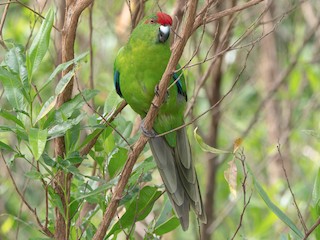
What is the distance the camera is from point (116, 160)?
2.60 m

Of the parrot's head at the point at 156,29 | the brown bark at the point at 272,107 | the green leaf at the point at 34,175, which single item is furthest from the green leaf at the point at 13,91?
the brown bark at the point at 272,107

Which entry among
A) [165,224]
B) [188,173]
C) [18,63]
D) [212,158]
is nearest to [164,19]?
[188,173]

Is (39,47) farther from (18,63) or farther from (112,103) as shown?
(112,103)

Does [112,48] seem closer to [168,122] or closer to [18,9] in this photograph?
[18,9]

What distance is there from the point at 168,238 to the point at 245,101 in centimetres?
188

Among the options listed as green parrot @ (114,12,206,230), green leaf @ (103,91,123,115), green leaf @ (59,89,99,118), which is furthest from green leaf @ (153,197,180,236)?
green leaf @ (59,89,99,118)

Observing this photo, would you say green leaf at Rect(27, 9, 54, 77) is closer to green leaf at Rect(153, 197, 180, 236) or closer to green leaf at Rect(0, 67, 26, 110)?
green leaf at Rect(0, 67, 26, 110)

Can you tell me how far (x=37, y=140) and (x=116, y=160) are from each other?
1.58ft

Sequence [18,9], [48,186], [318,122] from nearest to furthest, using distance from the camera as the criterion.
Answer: [48,186] → [318,122] → [18,9]

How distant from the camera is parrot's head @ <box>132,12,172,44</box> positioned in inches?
119

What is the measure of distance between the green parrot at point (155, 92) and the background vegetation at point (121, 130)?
8 centimetres

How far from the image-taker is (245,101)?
6309 mm

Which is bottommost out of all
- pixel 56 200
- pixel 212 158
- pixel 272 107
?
pixel 56 200

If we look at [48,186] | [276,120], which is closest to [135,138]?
[48,186]
